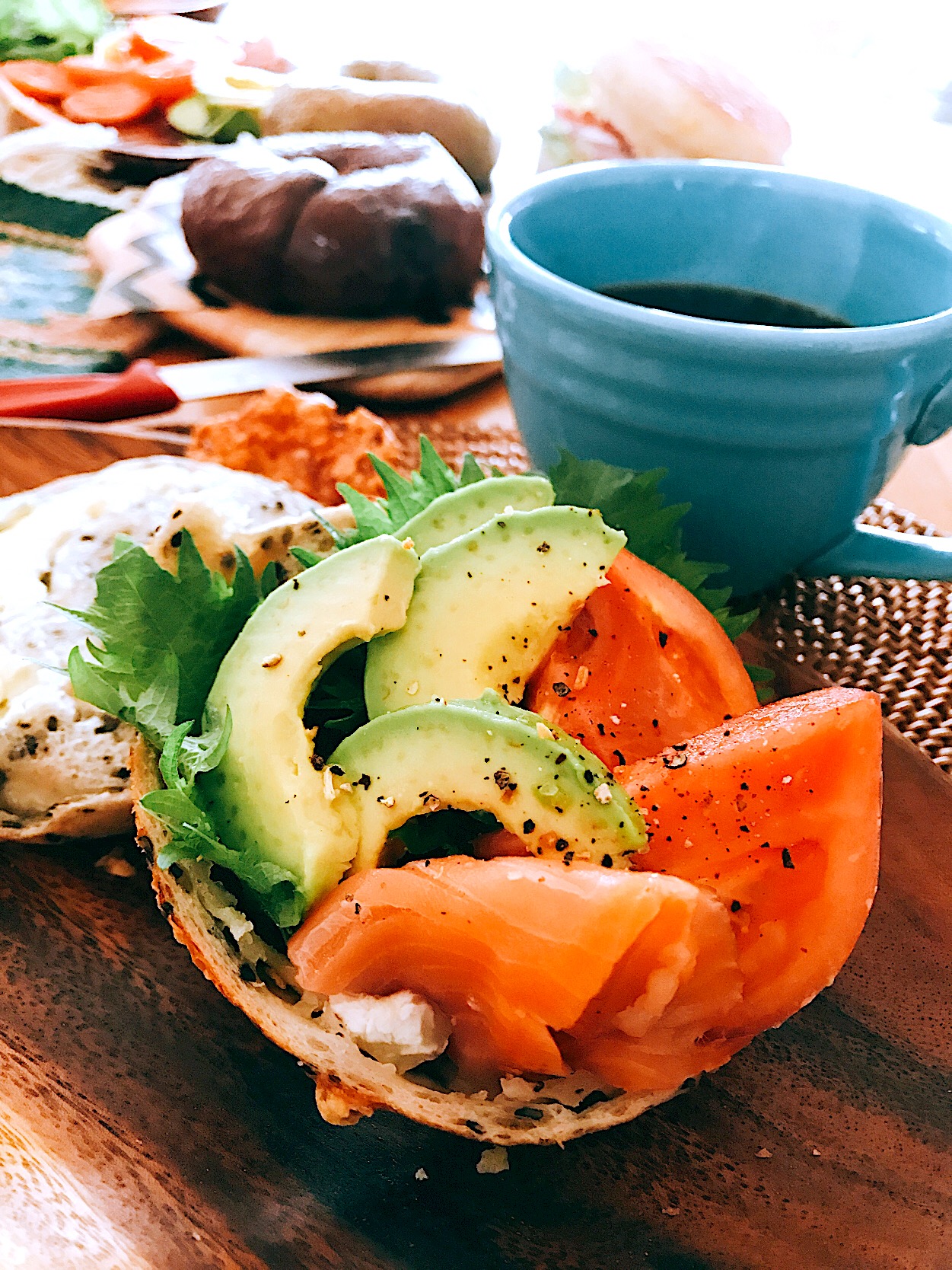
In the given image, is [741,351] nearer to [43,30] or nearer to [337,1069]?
[337,1069]

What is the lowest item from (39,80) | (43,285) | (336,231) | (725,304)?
(43,285)

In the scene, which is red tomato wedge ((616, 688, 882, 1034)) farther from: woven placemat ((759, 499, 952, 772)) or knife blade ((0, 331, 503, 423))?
knife blade ((0, 331, 503, 423))

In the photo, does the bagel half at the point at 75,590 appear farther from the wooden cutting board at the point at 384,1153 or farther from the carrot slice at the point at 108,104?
the carrot slice at the point at 108,104

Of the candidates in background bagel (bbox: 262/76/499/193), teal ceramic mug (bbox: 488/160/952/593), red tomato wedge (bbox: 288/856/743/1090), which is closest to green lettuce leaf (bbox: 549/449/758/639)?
teal ceramic mug (bbox: 488/160/952/593)

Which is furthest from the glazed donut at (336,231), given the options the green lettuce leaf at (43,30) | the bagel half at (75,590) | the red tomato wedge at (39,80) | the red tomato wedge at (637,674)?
the green lettuce leaf at (43,30)

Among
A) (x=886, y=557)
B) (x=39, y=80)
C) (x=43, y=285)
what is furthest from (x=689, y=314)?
(x=39, y=80)

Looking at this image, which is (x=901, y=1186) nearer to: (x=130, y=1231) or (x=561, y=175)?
(x=130, y=1231)
